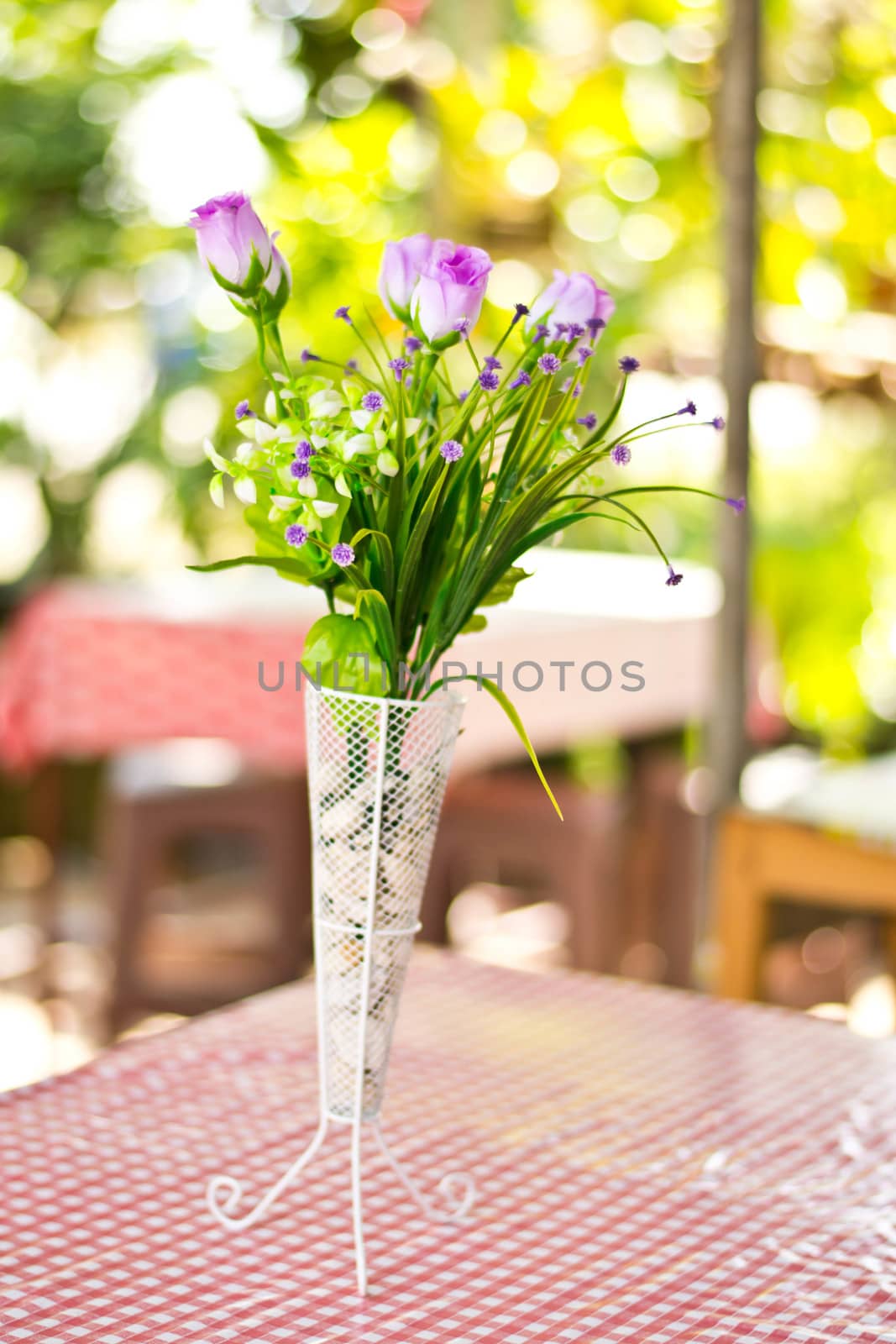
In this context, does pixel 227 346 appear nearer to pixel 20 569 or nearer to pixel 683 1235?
pixel 20 569

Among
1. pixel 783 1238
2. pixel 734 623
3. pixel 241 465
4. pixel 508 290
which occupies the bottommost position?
pixel 783 1238

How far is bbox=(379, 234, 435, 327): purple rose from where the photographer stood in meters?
0.82

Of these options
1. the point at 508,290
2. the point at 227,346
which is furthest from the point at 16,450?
the point at 508,290

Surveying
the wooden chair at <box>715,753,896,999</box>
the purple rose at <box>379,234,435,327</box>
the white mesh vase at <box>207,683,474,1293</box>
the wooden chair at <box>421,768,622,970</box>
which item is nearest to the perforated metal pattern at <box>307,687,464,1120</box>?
the white mesh vase at <box>207,683,474,1293</box>

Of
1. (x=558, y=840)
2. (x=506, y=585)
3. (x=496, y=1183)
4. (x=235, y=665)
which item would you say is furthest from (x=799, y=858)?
(x=506, y=585)

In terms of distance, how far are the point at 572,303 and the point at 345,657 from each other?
0.23m

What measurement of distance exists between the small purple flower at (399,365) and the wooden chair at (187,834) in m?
1.72

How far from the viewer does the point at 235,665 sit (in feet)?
7.36

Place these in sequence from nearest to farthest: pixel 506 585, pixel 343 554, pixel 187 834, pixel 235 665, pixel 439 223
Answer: pixel 343 554, pixel 506 585, pixel 235 665, pixel 187 834, pixel 439 223

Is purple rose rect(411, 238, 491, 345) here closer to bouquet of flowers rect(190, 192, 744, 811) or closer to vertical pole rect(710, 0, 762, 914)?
bouquet of flowers rect(190, 192, 744, 811)

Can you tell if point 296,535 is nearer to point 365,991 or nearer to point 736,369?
point 365,991

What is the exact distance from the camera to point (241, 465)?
80 centimetres

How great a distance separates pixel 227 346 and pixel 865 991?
2228mm

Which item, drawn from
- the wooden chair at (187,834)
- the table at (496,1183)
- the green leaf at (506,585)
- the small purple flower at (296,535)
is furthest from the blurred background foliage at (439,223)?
the small purple flower at (296,535)
